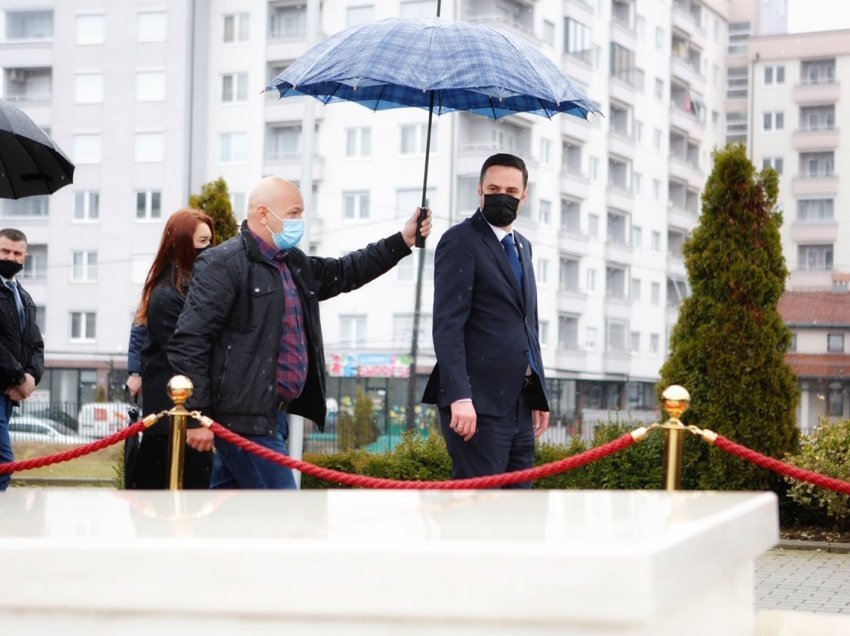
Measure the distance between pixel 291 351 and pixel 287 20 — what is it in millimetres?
50509

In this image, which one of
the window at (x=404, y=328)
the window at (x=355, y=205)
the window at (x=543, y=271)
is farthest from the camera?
the window at (x=543, y=271)

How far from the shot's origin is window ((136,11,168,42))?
53.1 m

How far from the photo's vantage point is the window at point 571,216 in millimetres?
54750

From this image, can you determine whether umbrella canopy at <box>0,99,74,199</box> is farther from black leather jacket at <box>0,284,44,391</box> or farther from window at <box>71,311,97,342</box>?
window at <box>71,311,97,342</box>

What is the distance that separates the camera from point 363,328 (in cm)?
5147

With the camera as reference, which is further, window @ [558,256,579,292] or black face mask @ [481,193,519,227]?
window @ [558,256,579,292]

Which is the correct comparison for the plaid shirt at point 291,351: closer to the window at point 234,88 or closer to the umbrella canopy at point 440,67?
the umbrella canopy at point 440,67

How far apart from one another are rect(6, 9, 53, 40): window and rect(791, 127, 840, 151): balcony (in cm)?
3525

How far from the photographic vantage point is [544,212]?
53.3m

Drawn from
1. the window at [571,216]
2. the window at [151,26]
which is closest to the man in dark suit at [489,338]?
the window at [571,216]

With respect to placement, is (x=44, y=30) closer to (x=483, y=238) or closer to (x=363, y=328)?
(x=363, y=328)

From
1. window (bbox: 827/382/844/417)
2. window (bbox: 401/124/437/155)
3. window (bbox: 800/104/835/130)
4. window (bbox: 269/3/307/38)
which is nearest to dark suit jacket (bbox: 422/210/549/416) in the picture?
window (bbox: 401/124/437/155)

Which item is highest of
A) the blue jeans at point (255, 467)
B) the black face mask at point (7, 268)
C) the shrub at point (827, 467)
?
the black face mask at point (7, 268)

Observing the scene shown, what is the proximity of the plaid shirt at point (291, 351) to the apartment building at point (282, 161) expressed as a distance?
42562 mm
